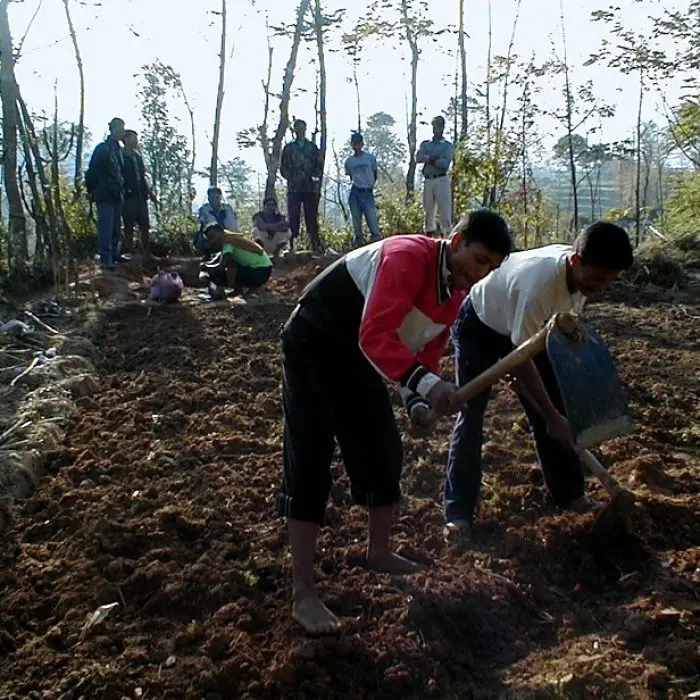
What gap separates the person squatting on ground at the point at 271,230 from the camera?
10.5 metres

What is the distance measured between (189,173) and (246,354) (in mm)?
19123

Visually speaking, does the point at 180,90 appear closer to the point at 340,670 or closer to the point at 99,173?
the point at 99,173

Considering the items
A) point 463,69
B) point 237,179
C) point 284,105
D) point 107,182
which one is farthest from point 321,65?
point 237,179

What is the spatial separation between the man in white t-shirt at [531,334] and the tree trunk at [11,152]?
6.86m

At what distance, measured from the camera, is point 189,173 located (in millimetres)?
24016

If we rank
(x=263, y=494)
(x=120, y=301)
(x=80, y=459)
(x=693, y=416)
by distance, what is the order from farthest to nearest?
(x=120, y=301), (x=693, y=416), (x=80, y=459), (x=263, y=494)

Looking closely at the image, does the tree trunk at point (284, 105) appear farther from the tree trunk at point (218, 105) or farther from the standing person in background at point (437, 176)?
the tree trunk at point (218, 105)

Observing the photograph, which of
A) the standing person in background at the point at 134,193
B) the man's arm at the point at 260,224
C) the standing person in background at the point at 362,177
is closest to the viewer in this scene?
the standing person in background at the point at 134,193

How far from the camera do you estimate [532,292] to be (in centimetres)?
269

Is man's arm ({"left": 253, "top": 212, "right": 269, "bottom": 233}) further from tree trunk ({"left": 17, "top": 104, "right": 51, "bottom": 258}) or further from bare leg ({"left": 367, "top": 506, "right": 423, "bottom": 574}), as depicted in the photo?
bare leg ({"left": 367, "top": 506, "right": 423, "bottom": 574})

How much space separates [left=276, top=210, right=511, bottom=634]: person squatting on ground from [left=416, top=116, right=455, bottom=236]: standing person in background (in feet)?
23.5

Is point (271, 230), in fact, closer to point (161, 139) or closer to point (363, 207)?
point (363, 207)

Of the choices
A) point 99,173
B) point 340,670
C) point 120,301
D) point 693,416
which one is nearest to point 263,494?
point 340,670

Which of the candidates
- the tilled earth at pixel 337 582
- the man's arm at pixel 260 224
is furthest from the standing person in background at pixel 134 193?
the tilled earth at pixel 337 582
